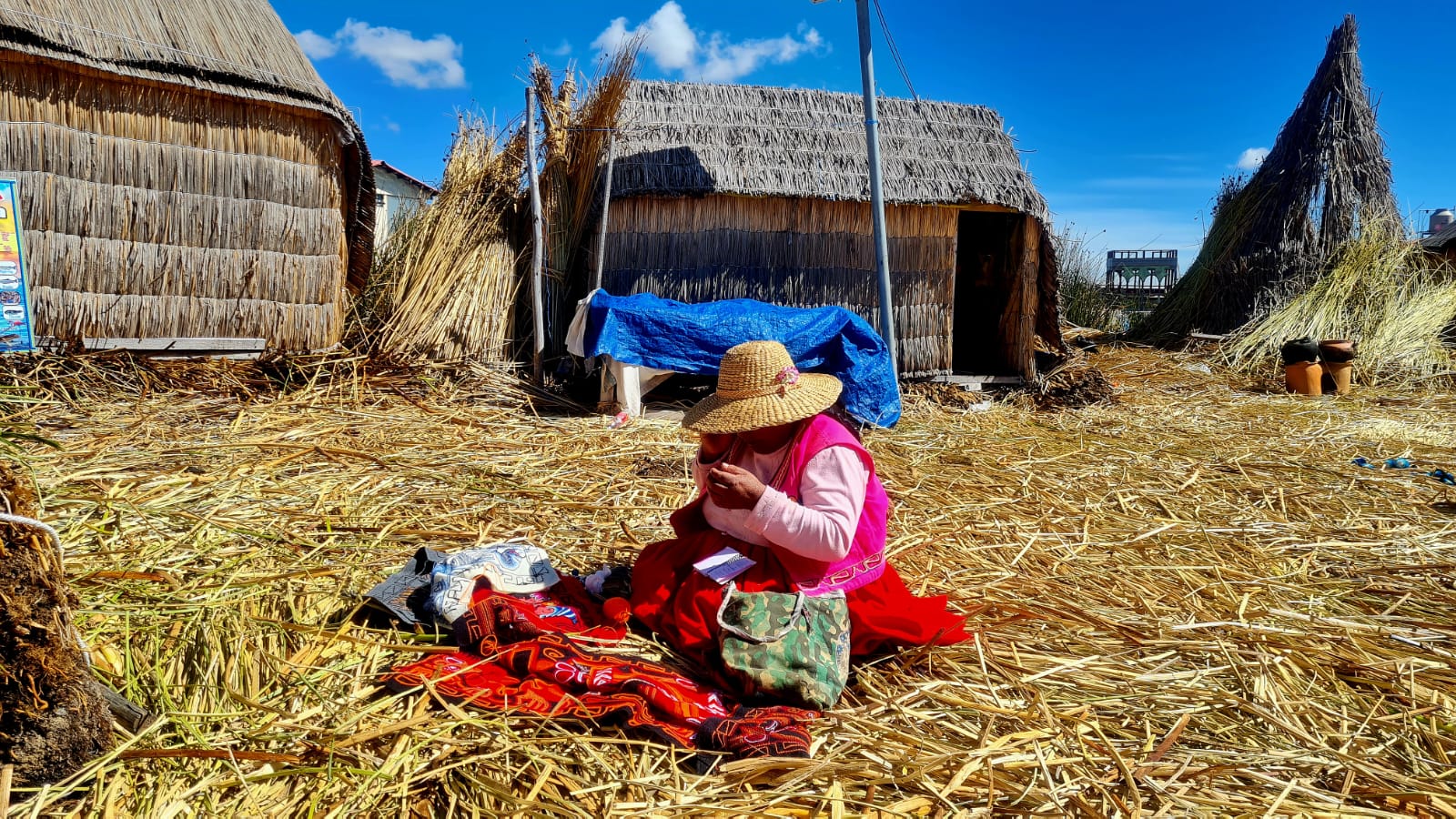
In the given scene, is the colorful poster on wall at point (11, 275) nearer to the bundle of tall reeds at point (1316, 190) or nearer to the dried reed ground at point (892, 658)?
the dried reed ground at point (892, 658)

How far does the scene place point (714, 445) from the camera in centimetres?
254

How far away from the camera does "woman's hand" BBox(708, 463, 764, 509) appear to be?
2.17 metres

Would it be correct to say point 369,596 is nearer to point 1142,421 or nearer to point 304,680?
point 304,680

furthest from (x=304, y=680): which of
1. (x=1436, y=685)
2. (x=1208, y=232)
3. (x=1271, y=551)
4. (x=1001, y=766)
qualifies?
(x=1208, y=232)

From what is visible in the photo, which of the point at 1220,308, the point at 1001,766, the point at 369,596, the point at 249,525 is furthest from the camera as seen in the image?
the point at 1220,308

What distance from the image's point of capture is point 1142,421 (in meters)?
7.15

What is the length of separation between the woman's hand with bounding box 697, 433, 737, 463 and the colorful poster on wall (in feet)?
17.8

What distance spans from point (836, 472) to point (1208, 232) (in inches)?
522

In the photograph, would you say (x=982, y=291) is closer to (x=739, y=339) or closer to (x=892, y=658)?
(x=739, y=339)

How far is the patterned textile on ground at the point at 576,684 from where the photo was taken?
77.9 inches

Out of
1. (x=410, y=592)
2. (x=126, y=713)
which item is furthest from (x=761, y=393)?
(x=126, y=713)

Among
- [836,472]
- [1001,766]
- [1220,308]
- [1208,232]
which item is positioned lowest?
[1001,766]

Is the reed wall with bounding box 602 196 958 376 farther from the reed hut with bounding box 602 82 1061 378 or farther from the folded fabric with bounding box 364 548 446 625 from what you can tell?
the folded fabric with bounding box 364 548 446 625

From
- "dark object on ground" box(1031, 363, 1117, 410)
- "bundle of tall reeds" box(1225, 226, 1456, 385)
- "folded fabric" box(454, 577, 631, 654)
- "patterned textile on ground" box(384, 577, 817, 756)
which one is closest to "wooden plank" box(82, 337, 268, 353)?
"folded fabric" box(454, 577, 631, 654)
